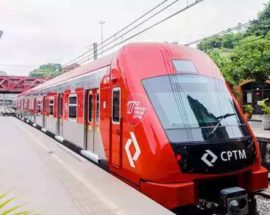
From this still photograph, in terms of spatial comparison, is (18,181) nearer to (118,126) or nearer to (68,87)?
(118,126)

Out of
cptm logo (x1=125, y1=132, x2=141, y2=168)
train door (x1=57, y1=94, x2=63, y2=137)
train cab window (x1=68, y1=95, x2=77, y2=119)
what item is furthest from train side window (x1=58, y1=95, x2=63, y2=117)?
cptm logo (x1=125, y1=132, x2=141, y2=168)

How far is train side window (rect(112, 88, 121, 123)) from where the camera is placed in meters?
7.42

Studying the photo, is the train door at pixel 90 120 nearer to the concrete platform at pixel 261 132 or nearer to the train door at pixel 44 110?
the concrete platform at pixel 261 132

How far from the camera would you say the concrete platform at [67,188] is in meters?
5.35

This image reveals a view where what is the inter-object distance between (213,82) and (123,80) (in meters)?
1.75

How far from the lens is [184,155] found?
234 inches

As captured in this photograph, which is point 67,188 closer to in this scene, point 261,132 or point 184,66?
point 184,66

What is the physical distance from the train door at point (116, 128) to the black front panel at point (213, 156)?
1638 mm

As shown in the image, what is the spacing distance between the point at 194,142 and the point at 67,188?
244cm

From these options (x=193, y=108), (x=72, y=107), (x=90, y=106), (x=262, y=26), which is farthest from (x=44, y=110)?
(x=262, y=26)

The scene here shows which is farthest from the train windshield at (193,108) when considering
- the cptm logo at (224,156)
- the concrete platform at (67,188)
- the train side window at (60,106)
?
the train side window at (60,106)

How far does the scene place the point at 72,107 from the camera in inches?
498

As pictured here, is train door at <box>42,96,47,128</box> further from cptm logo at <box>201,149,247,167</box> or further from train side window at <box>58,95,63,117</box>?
cptm logo at <box>201,149,247,167</box>

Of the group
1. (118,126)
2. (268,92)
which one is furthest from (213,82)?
(268,92)
